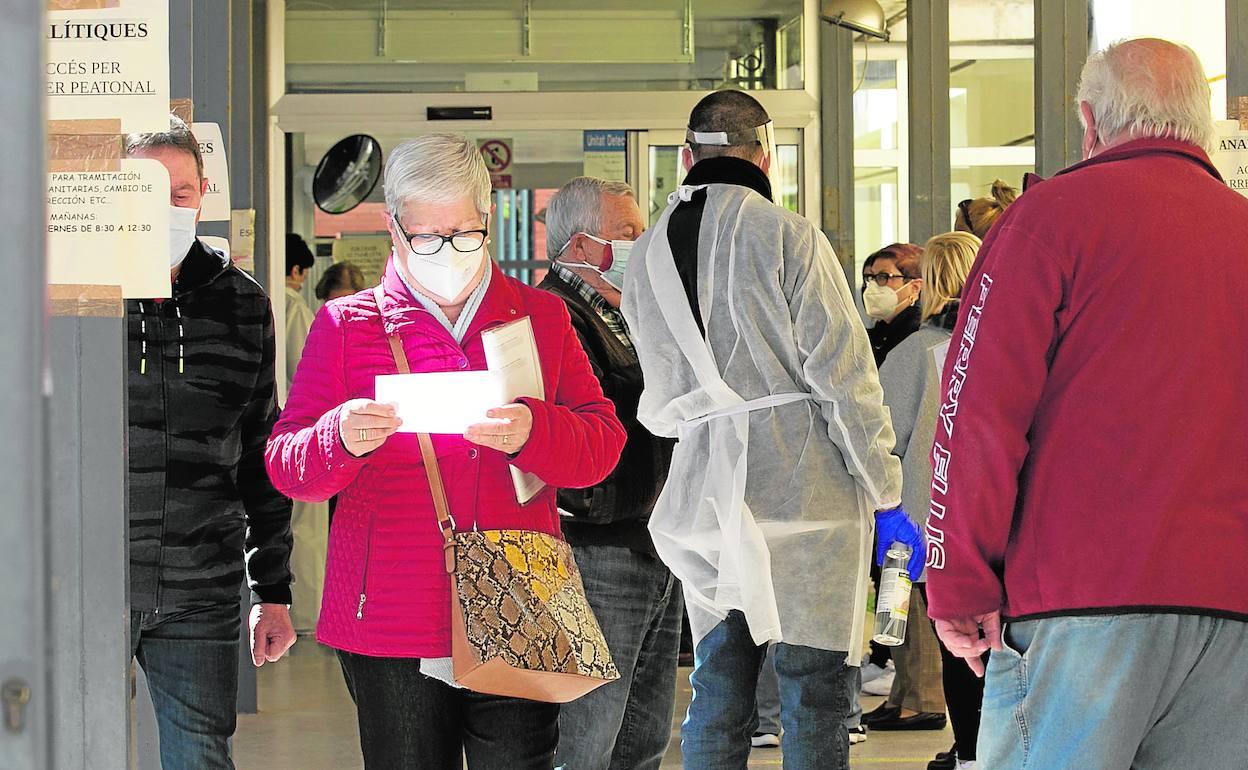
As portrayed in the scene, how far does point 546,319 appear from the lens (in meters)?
3.04

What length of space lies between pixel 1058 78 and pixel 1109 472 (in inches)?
130

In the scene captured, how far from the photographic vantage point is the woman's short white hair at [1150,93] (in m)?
2.69

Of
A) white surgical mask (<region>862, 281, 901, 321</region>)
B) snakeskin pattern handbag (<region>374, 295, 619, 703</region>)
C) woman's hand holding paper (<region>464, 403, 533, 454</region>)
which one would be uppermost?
white surgical mask (<region>862, 281, 901, 321</region>)

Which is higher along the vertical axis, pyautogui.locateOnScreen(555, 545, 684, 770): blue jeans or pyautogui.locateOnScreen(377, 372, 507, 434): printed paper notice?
pyautogui.locateOnScreen(377, 372, 507, 434): printed paper notice

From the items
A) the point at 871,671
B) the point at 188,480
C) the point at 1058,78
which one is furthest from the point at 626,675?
the point at 871,671

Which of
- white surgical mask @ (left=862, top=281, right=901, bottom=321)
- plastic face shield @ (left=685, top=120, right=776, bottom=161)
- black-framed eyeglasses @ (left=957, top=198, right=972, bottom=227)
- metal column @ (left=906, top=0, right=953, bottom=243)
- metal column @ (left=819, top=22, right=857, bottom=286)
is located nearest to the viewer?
plastic face shield @ (left=685, top=120, right=776, bottom=161)

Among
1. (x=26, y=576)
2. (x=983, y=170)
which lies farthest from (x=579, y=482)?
(x=983, y=170)

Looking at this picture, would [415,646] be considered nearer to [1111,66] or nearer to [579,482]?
[579,482]

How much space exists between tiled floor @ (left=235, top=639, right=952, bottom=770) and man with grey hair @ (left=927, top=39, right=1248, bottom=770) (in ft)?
8.78

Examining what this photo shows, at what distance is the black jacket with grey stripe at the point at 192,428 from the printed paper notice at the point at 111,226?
613 mm

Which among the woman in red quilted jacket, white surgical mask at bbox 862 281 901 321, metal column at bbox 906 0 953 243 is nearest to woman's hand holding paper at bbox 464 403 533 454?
the woman in red quilted jacket

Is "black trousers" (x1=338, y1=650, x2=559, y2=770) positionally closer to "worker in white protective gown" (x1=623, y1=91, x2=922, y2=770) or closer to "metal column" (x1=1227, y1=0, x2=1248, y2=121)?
"worker in white protective gown" (x1=623, y1=91, x2=922, y2=770)

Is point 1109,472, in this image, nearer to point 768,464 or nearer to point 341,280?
point 768,464

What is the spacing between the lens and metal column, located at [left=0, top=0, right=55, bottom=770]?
129 cm
